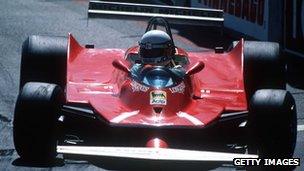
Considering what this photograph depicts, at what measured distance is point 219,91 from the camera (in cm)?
941

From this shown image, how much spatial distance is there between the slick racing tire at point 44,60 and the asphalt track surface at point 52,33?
0.78 m

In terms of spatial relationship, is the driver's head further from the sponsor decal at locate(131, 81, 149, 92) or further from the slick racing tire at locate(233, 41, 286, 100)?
the slick racing tire at locate(233, 41, 286, 100)

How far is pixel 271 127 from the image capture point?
7.93 m

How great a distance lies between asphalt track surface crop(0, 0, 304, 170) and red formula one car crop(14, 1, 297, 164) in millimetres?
341

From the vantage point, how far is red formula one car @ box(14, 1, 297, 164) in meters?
7.96

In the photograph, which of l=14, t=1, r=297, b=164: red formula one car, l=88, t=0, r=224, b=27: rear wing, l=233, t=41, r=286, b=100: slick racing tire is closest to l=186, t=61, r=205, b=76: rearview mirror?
l=14, t=1, r=297, b=164: red formula one car

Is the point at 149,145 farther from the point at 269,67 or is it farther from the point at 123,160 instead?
the point at 269,67

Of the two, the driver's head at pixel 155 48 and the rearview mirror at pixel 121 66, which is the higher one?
the driver's head at pixel 155 48

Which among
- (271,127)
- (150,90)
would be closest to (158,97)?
(150,90)

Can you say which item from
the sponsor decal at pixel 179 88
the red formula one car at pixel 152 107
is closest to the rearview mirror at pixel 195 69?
the red formula one car at pixel 152 107

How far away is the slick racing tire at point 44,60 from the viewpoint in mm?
9930

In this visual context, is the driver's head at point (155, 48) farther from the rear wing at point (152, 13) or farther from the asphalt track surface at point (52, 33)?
the asphalt track surface at point (52, 33)

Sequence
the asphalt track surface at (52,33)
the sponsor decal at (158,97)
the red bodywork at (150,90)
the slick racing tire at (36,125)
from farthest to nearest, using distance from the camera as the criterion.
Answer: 1. the asphalt track surface at (52,33)
2. the sponsor decal at (158,97)
3. the red bodywork at (150,90)
4. the slick racing tire at (36,125)

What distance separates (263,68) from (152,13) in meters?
1.90
